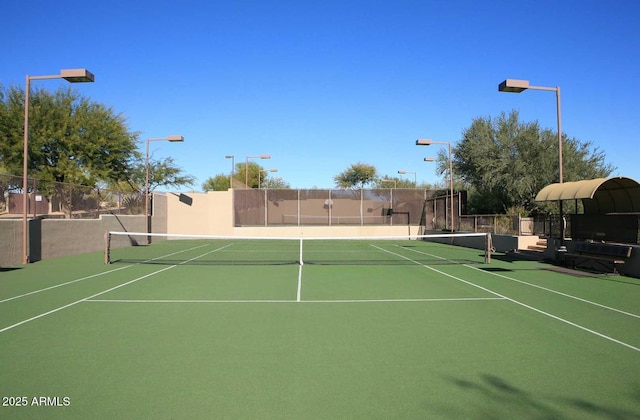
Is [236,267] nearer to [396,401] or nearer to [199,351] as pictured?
[199,351]

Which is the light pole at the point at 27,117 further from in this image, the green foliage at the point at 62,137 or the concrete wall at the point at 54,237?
the green foliage at the point at 62,137

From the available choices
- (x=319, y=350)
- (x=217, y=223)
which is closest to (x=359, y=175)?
(x=217, y=223)

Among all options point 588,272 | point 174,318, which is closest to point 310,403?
point 174,318

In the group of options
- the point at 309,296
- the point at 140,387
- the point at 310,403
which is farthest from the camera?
the point at 309,296

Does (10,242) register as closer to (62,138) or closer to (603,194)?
(62,138)

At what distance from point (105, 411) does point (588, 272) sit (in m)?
14.5

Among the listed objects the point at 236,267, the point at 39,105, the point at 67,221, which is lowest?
the point at 236,267

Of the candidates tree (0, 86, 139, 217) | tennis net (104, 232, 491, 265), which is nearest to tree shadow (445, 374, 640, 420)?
tennis net (104, 232, 491, 265)

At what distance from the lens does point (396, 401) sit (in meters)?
4.49

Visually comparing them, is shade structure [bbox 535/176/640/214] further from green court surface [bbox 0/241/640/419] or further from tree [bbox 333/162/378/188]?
tree [bbox 333/162/378/188]

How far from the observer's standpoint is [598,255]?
1476 cm

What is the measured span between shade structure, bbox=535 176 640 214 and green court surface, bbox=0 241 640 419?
364 centimetres

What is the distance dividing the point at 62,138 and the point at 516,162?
29.6 metres

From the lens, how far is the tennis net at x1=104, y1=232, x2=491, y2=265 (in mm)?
17938
